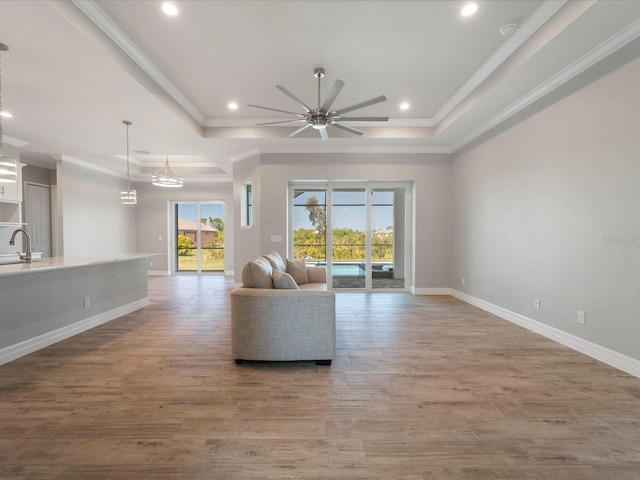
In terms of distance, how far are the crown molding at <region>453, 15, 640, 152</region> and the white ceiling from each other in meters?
0.01

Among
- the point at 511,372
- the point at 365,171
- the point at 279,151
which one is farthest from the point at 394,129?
the point at 511,372

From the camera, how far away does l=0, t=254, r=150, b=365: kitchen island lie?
2715 mm

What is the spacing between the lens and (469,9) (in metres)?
2.51

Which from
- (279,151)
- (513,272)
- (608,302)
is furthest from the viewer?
Result: (279,151)

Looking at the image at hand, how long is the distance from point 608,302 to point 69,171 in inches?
380

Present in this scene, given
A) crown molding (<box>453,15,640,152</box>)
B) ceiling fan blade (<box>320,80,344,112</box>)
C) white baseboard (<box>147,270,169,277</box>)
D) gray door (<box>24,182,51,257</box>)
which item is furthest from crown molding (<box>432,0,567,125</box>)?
gray door (<box>24,182,51,257</box>)

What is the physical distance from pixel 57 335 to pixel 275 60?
13.2ft

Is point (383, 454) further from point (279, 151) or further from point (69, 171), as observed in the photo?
point (69, 171)

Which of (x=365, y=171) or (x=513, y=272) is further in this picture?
(x=365, y=171)

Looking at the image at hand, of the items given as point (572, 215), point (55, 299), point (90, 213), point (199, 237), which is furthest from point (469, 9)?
point (90, 213)

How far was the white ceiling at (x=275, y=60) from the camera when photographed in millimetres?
2486

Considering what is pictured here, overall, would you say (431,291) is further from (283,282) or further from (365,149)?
(283,282)

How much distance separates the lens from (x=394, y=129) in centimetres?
518

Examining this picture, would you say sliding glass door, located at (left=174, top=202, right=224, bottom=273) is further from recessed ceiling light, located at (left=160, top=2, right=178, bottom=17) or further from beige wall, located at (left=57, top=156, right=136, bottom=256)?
recessed ceiling light, located at (left=160, top=2, right=178, bottom=17)
